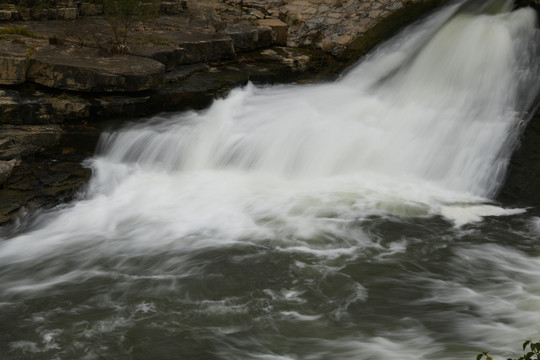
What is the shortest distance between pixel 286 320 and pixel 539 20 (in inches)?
268

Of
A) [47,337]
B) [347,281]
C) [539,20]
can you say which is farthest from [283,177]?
[539,20]

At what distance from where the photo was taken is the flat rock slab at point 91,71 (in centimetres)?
828

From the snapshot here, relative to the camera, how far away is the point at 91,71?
8328 millimetres

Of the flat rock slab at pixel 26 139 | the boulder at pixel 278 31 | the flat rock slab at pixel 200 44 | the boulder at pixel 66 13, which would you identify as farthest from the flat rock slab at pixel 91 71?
the boulder at pixel 278 31

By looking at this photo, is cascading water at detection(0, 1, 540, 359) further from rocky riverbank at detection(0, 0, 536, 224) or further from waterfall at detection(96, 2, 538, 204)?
rocky riverbank at detection(0, 0, 536, 224)

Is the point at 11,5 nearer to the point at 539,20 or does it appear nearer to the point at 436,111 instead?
the point at 436,111

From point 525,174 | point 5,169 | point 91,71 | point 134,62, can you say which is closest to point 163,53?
point 134,62

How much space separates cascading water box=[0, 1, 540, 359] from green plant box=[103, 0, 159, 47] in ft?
5.12

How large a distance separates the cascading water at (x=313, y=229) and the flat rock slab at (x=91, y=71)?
579mm

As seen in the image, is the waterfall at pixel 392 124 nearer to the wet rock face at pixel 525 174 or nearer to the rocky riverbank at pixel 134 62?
the wet rock face at pixel 525 174

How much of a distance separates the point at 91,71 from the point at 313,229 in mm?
3669

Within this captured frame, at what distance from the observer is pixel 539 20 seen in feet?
31.7

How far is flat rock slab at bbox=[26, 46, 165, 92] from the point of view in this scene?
8.28m

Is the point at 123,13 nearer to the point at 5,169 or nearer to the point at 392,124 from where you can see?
the point at 5,169
